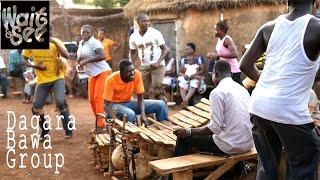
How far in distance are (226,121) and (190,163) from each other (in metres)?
0.52

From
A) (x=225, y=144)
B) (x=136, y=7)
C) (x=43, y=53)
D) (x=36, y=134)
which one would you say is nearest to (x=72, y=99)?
(x=136, y=7)

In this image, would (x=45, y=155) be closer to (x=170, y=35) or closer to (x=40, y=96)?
(x=40, y=96)

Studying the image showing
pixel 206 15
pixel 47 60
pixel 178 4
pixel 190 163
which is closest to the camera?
pixel 190 163

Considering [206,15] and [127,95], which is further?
[206,15]

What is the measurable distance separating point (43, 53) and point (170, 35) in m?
5.82

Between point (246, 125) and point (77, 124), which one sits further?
point (77, 124)

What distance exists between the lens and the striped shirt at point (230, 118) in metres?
4.09

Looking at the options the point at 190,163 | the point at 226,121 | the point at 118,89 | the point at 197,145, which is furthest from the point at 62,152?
the point at 226,121

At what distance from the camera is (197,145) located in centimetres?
442

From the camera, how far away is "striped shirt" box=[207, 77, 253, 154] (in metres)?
4.09

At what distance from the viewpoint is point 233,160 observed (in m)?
4.20

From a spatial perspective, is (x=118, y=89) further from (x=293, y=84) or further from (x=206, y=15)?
(x=206, y=15)

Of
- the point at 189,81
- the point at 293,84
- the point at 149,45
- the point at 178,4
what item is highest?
the point at 178,4

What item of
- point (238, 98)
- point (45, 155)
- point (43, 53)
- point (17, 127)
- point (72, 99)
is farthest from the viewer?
point (72, 99)
